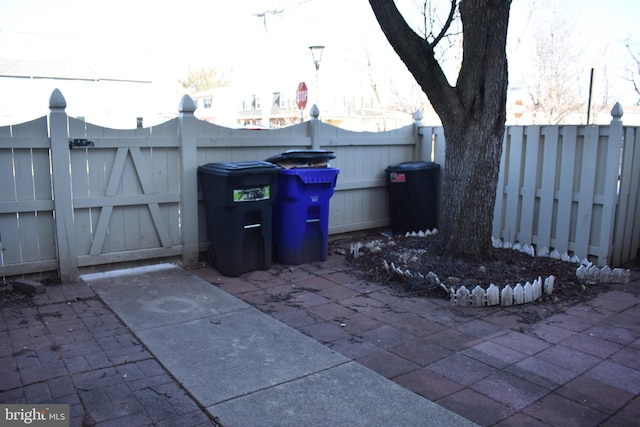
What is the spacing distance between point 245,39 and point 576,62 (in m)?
26.5

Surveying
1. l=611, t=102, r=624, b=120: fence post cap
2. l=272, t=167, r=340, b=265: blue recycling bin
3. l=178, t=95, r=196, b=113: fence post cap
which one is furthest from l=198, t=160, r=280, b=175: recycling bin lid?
l=611, t=102, r=624, b=120: fence post cap

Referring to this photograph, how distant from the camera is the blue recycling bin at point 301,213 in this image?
6.27 metres

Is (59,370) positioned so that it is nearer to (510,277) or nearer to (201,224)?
(201,224)

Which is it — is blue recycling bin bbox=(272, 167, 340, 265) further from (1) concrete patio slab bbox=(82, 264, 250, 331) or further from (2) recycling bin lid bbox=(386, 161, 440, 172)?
(2) recycling bin lid bbox=(386, 161, 440, 172)

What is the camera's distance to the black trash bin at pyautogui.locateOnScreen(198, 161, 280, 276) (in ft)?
18.8

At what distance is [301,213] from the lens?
Answer: 6.36m

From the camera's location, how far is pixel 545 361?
3.83 metres

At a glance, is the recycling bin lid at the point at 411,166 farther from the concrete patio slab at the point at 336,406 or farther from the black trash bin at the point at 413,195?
the concrete patio slab at the point at 336,406

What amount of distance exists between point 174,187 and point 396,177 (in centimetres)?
337

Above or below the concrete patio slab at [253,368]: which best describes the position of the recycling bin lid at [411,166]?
above

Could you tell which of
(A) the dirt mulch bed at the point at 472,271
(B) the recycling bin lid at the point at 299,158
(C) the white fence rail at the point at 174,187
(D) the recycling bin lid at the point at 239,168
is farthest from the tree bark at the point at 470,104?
(D) the recycling bin lid at the point at 239,168

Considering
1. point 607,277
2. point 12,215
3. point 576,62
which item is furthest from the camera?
point 576,62

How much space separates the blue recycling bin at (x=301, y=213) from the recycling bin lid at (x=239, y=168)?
333 mm

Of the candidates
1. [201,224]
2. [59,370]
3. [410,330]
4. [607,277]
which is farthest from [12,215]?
[607,277]
